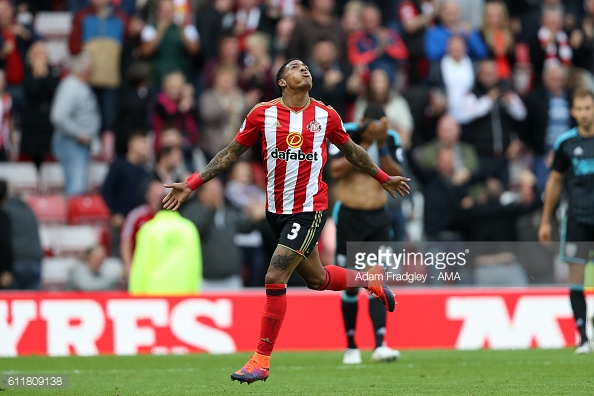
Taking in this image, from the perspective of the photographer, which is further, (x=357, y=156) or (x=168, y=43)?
(x=168, y=43)

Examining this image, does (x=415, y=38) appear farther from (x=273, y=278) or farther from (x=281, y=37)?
(x=273, y=278)

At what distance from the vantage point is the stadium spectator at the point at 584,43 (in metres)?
19.1

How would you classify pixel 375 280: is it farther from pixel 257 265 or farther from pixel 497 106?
pixel 497 106

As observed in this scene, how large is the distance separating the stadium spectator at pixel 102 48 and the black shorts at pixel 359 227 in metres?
7.28

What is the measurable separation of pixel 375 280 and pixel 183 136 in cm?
796

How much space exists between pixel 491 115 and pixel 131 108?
549cm

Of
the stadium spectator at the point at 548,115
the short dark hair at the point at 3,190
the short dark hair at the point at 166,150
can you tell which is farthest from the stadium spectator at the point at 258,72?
the short dark hair at the point at 3,190

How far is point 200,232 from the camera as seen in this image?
1556 cm

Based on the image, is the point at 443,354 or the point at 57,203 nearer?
the point at 443,354

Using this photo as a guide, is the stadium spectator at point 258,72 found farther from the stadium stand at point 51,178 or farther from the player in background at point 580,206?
the player in background at point 580,206

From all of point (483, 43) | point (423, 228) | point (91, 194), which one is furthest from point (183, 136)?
point (483, 43)

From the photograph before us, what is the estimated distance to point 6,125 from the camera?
57.4 ft

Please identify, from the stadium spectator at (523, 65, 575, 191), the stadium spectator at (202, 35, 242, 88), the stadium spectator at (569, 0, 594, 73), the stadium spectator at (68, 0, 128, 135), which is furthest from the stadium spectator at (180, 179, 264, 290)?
the stadium spectator at (569, 0, 594, 73)

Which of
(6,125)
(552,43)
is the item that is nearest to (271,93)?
(6,125)
